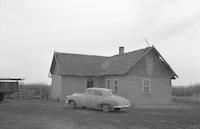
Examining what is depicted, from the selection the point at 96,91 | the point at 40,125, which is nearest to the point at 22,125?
the point at 40,125

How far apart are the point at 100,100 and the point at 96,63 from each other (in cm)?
1615

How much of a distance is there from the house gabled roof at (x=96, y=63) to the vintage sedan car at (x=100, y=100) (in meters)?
7.77

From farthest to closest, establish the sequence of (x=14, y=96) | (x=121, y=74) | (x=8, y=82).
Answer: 1. (x=14, y=96)
2. (x=121, y=74)
3. (x=8, y=82)

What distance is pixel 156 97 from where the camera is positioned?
3481cm

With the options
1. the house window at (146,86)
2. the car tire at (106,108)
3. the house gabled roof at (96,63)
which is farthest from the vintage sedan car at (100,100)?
the house window at (146,86)

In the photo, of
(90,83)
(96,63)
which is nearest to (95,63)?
(96,63)

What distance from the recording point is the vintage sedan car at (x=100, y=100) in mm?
23906

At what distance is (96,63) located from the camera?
4038 cm

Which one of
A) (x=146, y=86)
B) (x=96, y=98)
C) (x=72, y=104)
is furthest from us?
(x=146, y=86)

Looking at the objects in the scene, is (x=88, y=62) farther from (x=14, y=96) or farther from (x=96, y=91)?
(x=96, y=91)

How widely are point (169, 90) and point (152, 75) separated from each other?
272 cm

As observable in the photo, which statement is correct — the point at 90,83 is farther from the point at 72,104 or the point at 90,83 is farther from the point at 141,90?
the point at 72,104

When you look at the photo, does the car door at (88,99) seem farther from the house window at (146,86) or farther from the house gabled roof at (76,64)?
the house gabled roof at (76,64)

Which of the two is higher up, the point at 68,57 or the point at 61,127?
the point at 68,57
